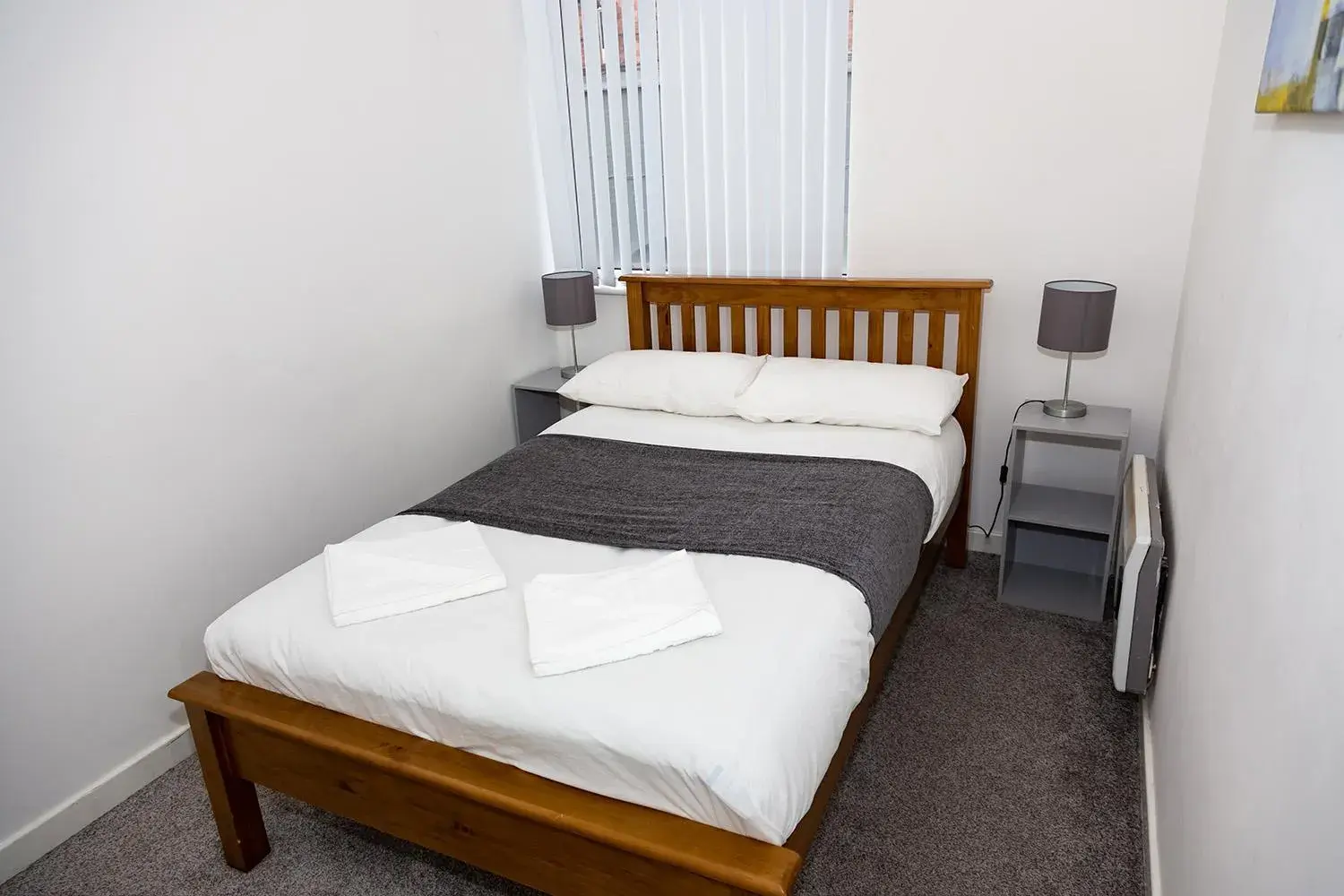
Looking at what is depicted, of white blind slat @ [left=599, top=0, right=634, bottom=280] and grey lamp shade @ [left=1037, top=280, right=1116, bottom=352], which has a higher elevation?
white blind slat @ [left=599, top=0, right=634, bottom=280]

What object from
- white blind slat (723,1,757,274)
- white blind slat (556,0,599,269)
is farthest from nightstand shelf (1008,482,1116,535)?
white blind slat (556,0,599,269)

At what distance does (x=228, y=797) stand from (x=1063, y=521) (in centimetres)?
243

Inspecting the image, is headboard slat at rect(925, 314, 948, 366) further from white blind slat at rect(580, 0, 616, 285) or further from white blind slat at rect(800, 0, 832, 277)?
white blind slat at rect(580, 0, 616, 285)

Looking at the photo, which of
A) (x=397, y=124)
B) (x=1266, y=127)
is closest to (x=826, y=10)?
(x=397, y=124)

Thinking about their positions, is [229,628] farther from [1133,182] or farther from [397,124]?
[1133,182]

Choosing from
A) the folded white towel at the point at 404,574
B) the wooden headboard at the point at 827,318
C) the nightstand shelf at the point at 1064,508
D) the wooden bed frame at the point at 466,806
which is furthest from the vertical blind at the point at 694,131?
the folded white towel at the point at 404,574

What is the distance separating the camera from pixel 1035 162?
2.77 metres

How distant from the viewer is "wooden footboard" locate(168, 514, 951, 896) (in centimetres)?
138

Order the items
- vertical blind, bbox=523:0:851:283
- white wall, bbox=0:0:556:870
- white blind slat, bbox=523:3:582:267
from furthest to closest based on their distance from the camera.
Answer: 1. white blind slat, bbox=523:3:582:267
2. vertical blind, bbox=523:0:851:283
3. white wall, bbox=0:0:556:870

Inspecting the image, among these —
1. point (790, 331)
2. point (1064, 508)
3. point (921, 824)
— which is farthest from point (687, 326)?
point (921, 824)

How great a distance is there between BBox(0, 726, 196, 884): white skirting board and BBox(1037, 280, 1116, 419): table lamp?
109 inches

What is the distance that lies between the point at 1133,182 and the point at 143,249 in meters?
2.84

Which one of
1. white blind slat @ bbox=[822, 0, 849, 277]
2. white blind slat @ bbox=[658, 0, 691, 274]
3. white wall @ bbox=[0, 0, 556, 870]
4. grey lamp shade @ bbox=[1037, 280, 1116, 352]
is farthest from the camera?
white blind slat @ bbox=[658, 0, 691, 274]

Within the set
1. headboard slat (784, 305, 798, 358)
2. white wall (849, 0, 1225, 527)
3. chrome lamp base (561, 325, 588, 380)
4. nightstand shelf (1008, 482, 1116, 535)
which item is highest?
white wall (849, 0, 1225, 527)
